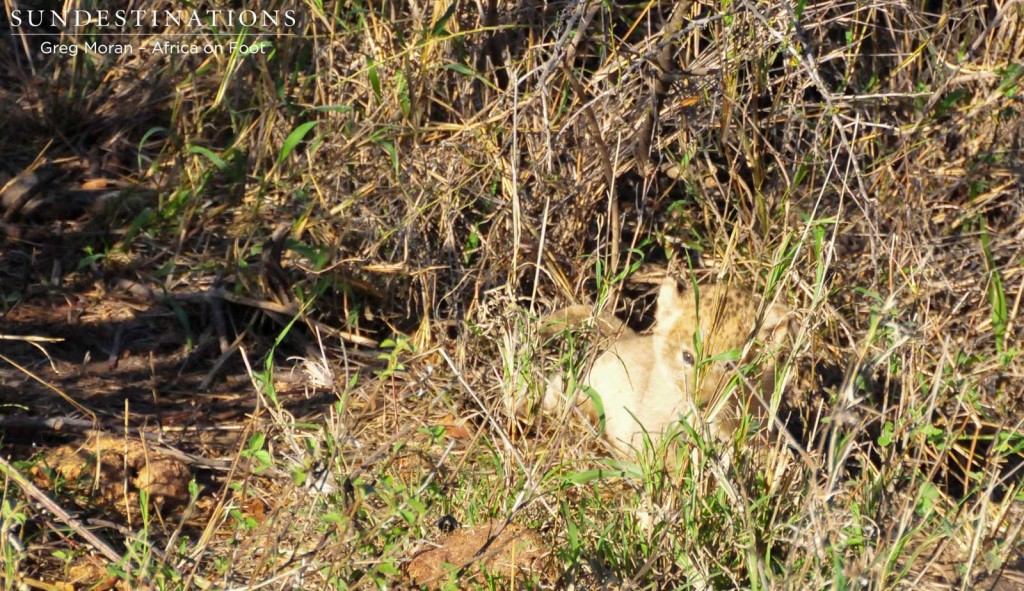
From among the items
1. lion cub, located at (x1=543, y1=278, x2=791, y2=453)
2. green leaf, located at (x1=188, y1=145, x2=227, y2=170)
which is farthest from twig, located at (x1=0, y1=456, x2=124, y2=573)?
green leaf, located at (x1=188, y1=145, x2=227, y2=170)

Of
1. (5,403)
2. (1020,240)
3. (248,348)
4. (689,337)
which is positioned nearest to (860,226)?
(1020,240)

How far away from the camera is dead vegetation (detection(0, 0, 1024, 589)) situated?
3756 mm

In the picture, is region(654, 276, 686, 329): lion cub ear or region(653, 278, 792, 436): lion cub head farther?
region(654, 276, 686, 329): lion cub ear

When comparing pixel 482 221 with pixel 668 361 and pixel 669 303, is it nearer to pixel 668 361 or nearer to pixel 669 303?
pixel 669 303

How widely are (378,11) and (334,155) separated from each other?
646 mm

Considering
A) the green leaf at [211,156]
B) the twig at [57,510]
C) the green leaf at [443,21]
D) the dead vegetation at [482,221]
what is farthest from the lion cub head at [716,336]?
the green leaf at [211,156]

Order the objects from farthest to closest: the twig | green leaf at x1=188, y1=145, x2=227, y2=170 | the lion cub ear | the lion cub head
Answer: green leaf at x1=188, y1=145, x2=227, y2=170, the lion cub ear, the lion cub head, the twig

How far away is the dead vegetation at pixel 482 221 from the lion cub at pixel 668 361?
5.4 inches

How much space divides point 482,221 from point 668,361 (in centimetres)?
98

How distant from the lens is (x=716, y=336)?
383 cm

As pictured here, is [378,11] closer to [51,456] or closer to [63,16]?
[63,16]

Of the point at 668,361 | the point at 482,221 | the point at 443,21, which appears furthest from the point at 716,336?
the point at 443,21

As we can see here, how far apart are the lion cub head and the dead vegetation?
14 cm

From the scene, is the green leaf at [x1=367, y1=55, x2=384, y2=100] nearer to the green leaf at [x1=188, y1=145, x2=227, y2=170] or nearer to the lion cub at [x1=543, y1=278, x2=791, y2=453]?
the green leaf at [x1=188, y1=145, x2=227, y2=170]
